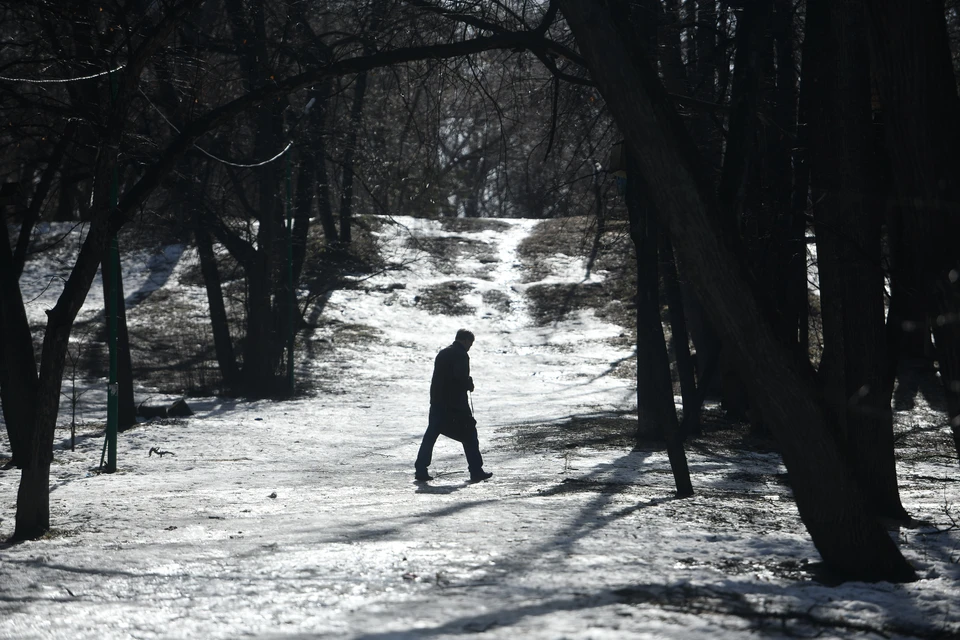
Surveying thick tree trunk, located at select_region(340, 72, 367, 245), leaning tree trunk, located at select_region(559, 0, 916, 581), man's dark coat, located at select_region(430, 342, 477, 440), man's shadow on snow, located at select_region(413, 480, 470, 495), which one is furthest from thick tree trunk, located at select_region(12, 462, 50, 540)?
thick tree trunk, located at select_region(340, 72, 367, 245)

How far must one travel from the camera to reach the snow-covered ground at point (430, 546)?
14.8 feet

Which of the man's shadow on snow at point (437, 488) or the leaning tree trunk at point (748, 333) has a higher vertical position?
the leaning tree trunk at point (748, 333)

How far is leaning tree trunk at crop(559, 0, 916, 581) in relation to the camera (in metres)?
5.10

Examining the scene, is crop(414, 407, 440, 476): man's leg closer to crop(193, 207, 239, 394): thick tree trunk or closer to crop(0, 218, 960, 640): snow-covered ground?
crop(0, 218, 960, 640): snow-covered ground

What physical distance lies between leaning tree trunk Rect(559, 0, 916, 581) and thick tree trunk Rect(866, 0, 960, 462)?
2.54 feet

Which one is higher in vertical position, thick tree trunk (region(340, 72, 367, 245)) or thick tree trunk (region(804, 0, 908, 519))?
thick tree trunk (region(340, 72, 367, 245))

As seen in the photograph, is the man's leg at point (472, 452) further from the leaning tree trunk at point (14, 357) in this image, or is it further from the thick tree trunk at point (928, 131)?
the thick tree trunk at point (928, 131)

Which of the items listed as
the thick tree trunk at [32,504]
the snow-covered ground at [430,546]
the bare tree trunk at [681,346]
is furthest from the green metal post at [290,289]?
the thick tree trunk at [32,504]

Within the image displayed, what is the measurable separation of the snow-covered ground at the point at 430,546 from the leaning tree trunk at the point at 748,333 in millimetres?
259

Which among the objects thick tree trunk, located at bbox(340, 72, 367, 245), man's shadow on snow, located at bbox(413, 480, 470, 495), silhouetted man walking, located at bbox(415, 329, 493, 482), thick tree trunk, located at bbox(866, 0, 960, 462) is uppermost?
thick tree trunk, located at bbox(340, 72, 367, 245)

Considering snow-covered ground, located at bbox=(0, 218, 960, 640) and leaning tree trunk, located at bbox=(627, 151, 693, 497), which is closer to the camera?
snow-covered ground, located at bbox=(0, 218, 960, 640)

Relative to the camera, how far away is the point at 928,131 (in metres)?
4.97

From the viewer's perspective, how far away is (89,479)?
1099 centimetres

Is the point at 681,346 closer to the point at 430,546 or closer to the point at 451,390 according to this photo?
the point at 451,390
